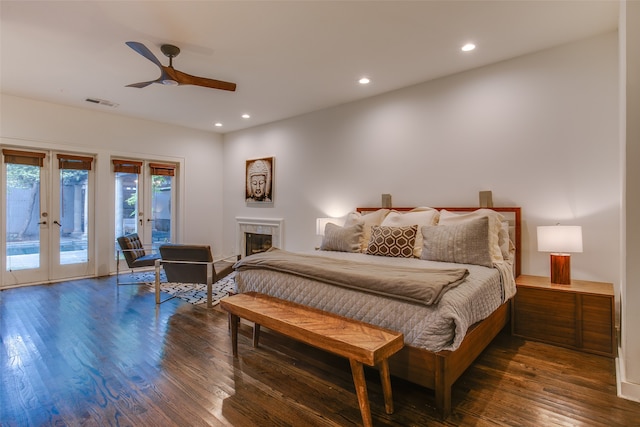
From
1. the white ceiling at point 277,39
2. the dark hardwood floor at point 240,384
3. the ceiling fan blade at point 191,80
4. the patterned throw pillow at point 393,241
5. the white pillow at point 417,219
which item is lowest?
the dark hardwood floor at point 240,384

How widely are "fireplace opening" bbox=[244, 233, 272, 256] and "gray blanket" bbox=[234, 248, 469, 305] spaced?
3.24 metres

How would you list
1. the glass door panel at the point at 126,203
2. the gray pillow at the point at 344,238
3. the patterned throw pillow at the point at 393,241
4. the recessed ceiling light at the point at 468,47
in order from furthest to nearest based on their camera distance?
the glass door panel at the point at 126,203 < the gray pillow at the point at 344,238 < the patterned throw pillow at the point at 393,241 < the recessed ceiling light at the point at 468,47

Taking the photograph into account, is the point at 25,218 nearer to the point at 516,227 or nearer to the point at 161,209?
the point at 161,209

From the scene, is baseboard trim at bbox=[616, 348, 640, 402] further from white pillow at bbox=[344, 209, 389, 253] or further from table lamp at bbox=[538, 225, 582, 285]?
white pillow at bbox=[344, 209, 389, 253]

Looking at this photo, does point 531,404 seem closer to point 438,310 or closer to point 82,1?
point 438,310

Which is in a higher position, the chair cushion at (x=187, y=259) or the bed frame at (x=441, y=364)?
the chair cushion at (x=187, y=259)

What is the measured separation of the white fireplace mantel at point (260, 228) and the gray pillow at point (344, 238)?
2.07m

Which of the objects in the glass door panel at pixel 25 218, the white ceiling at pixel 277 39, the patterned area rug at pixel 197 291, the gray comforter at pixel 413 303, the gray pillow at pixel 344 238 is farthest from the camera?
the glass door panel at pixel 25 218

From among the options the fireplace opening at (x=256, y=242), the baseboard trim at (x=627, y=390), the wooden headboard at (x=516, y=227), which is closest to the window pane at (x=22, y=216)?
the fireplace opening at (x=256, y=242)

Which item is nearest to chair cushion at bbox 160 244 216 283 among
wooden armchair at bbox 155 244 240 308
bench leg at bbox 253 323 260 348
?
wooden armchair at bbox 155 244 240 308

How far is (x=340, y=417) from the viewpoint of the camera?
6.07 feet

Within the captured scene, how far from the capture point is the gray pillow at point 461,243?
2806mm

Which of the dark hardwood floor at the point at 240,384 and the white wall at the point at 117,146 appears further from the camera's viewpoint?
the white wall at the point at 117,146

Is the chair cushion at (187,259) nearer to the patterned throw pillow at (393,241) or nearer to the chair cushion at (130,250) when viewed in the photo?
the chair cushion at (130,250)
